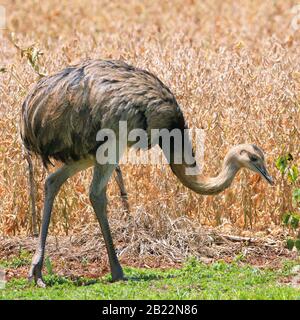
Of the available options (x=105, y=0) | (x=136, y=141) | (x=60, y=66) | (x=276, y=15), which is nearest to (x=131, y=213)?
(x=136, y=141)

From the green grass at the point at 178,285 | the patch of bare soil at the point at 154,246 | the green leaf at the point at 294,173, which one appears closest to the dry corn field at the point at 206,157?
the patch of bare soil at the point at 154,246

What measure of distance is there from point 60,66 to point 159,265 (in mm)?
2972

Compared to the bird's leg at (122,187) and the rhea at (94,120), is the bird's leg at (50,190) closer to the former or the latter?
the rhea at (94,120)

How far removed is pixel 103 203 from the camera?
809 cm

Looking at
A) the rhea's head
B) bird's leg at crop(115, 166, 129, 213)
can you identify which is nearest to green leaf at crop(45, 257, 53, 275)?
bird's leg at crop(115, 166, 129, 213)

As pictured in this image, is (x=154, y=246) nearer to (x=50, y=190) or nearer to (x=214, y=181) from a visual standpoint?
(x=214, y=181)

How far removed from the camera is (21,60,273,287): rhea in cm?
778

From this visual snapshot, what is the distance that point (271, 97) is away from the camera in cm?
988

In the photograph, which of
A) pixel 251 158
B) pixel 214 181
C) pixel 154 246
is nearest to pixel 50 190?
pixel 154 246

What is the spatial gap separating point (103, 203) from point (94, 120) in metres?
0.77

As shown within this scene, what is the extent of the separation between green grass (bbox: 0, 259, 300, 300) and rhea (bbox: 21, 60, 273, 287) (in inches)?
8.2
